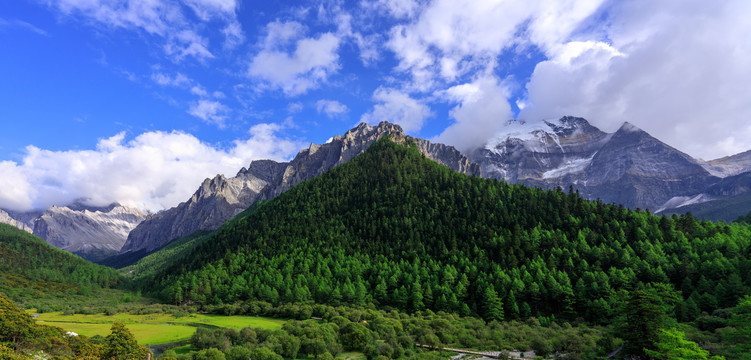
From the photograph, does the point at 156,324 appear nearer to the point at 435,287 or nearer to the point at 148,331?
the point at 148,331

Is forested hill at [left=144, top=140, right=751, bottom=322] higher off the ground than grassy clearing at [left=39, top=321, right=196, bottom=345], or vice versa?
forested hill at [left=144, top=140, right=751, bottom=322]

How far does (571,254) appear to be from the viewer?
10906 cm

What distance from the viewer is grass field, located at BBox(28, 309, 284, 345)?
75750 mm

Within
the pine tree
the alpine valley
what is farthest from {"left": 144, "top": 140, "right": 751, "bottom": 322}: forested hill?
the alpine valley

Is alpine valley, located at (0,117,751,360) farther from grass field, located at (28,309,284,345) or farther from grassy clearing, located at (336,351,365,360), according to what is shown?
grass field, located at (28,309,284,345)

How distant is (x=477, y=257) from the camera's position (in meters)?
122

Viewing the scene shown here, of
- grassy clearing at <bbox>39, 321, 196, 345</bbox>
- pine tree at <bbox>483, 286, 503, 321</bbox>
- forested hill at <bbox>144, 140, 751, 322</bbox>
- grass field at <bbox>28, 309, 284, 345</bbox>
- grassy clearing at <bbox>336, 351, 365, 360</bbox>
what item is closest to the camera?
grassy clearing at <bbox>336, 351, 365, 360</bbox>

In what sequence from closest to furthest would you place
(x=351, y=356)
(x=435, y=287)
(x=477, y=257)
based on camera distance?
(x=351, y=356) < (x=435, y=287) < (x=477, y=257)

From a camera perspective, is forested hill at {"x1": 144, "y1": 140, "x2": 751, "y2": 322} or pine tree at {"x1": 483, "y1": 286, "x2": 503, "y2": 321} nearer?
forested hill at {"x1": 144, "y1": 140, "x2": 751, "y2": 322}

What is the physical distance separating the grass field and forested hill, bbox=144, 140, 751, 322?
67.5ft

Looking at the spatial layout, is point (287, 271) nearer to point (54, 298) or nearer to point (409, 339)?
Result: point (409, 339)

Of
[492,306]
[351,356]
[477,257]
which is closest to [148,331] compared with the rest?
[351,356]

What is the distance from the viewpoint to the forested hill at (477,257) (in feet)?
312

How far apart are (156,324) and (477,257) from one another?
99.7 meters
